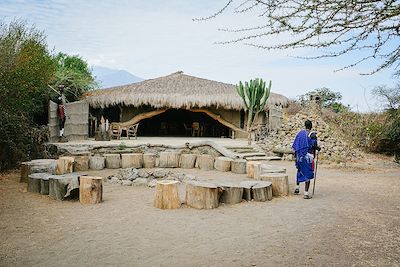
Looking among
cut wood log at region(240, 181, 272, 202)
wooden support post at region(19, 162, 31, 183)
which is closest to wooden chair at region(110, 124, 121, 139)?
wooden support post at region(19, 162, 31, 183)

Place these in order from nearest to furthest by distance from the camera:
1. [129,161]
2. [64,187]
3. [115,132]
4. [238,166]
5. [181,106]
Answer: [64,187] < [238,166] < [129,161] < [115,132] < [181,106]

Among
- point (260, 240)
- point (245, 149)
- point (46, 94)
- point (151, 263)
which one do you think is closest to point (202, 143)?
point (245, 149)

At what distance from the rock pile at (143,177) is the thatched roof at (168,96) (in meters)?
7.86

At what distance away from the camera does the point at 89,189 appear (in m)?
7.26

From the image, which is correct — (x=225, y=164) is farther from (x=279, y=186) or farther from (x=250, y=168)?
(x=279, y=186)

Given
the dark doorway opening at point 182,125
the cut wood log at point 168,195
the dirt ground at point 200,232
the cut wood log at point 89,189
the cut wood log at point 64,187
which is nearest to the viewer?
the dirt ground at point 200,232

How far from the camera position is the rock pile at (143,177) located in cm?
952

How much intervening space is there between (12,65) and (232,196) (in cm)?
727

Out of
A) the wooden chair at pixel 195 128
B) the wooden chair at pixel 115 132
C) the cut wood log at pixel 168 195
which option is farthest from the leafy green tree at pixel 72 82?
the cut wood log at pixel 168 195

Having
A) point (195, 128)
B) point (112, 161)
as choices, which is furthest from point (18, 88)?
point (195, 128)

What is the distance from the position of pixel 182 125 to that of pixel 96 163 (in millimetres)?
10988

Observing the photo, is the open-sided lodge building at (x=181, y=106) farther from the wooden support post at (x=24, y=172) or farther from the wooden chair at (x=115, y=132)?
the wooden support post at (x=24, y=172)

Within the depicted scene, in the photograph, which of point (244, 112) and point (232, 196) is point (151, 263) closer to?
point (232, 196)

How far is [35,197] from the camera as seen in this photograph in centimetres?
779
